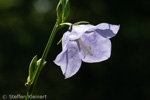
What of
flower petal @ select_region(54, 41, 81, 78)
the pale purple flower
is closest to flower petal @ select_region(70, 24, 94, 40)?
the pale purple flower

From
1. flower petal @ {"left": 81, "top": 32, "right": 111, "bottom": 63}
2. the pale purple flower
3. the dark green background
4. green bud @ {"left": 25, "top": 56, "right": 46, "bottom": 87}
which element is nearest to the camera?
green bud @ {"left": 25, "top": 56, "right": 46, "bottom": 87}

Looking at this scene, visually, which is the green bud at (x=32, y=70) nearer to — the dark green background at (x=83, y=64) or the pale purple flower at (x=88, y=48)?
the pale purple flower at (x=88, y=48)

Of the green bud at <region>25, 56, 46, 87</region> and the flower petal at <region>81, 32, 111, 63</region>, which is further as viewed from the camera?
the flower petal at <region>81, 32, 111, 63</region>

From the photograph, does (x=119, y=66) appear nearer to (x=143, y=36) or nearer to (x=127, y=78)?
(x=127, y=78)

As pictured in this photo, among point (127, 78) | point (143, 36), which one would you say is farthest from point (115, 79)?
point (143, 36)

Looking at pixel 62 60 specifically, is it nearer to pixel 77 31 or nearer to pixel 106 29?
pixel 77 31

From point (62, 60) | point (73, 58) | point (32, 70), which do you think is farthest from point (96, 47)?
point (32, 70)

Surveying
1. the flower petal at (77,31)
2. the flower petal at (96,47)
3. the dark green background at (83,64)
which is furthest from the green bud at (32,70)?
the dark green background at (83,64)

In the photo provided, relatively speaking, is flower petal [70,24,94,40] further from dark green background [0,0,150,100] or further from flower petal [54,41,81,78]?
dark green background [0,0,150,100]
